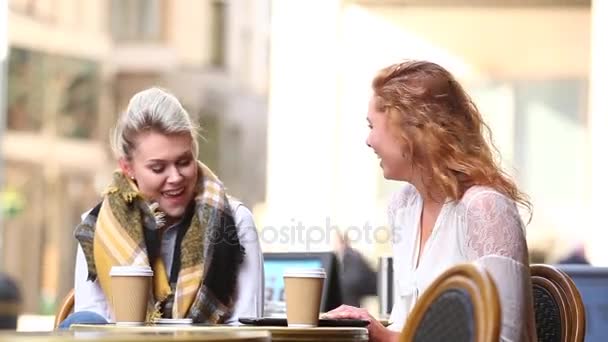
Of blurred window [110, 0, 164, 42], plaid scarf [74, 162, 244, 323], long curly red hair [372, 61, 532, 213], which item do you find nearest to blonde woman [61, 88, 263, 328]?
plaid scarf [74, 162, 244, 323]

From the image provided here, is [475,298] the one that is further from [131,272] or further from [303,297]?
[131,272]

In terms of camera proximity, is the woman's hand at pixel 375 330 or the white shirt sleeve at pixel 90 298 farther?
the white shirt sleeve at pixel 90 298

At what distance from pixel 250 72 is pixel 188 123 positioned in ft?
24.7

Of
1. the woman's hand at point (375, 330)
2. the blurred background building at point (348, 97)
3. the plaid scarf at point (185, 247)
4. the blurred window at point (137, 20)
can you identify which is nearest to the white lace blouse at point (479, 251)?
the woman's hand at point (375, 330)

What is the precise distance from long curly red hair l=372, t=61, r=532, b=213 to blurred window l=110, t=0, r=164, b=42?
31.1 feet

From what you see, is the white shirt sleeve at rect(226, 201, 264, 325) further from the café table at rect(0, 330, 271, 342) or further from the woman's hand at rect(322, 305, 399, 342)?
the café table at rect(0, 330, 271, 342)

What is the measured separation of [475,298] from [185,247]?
1.35 metres

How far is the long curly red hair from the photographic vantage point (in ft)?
8.99

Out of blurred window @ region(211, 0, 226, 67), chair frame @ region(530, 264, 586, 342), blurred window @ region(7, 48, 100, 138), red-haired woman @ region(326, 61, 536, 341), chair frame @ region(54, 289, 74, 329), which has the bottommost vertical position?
chair frame @ region(54, 289, 74, 329)

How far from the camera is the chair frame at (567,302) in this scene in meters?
2.83

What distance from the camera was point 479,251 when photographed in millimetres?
2639

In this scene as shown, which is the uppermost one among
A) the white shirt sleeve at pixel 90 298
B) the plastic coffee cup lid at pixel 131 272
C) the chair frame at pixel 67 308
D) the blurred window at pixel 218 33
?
the blurred window at pixel 218 33

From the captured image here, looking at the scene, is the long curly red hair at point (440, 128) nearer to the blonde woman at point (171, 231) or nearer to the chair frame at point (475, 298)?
the chair frame at point (475, 298)

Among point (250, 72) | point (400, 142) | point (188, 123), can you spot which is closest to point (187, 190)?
point (188, 123)
